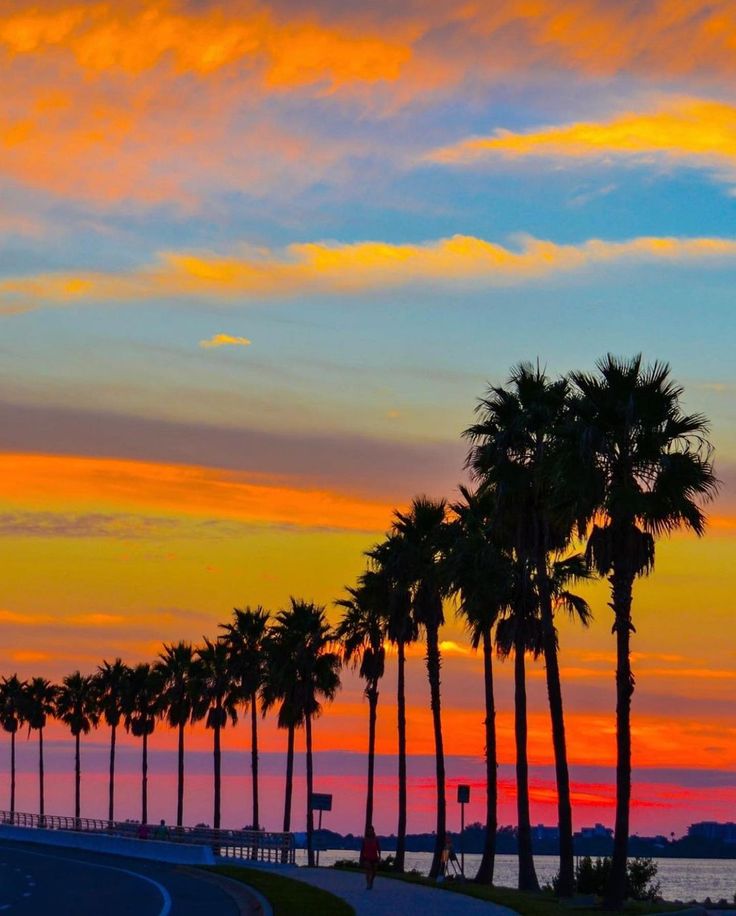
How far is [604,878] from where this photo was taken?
4831cm

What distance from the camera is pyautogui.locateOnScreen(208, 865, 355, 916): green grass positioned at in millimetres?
34156

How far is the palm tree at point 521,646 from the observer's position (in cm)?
5369

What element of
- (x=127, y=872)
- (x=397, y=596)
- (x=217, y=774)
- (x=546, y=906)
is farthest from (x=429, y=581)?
(x=217, y=774)

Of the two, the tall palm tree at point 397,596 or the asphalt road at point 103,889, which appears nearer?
the asphalt road at point 103,889

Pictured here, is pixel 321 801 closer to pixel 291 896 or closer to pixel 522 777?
pixel 522 777

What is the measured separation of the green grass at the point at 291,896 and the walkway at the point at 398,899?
489 mm

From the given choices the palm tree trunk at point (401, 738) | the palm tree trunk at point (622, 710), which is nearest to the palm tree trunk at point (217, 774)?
the palm tree trunk at point (401, 738)

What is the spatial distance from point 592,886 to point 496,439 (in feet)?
49.8

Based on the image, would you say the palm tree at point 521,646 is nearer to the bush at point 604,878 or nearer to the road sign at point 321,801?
the bush at point 604,878

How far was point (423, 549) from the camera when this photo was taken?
7000 centimetres

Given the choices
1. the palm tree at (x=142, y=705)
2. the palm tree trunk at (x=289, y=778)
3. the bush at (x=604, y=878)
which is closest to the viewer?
the bush at (x=604, y=878)

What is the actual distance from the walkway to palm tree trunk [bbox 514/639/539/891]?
15.7 feet

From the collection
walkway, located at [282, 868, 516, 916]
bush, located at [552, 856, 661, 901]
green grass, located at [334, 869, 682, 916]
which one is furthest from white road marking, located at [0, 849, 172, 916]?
bush, located at [552, 856, 661, 901]

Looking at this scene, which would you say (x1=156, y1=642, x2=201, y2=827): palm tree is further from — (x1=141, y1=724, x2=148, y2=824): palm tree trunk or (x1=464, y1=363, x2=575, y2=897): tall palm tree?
(x1=464, y1=363, x2=575, y2=897): tall palm tree
